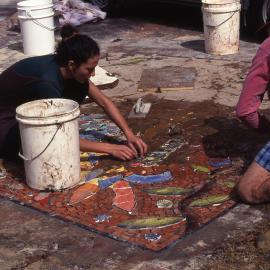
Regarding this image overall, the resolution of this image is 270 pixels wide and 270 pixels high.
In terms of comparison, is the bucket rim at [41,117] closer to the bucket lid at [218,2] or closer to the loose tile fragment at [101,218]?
the loose tile fragment at [101,218]

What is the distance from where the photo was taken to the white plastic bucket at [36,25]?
9531 millimetres

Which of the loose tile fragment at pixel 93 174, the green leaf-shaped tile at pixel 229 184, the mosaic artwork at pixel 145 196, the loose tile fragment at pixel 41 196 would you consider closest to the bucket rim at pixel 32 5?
the mosaic artwork at pixel 145 196

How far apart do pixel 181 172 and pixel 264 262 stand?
4.88 ft

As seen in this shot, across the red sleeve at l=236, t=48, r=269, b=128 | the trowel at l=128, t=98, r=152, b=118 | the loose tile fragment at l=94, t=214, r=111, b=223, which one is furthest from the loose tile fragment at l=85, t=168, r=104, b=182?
the trowel at l=128, t=98, r=152, b=118

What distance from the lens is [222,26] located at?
881 centimetres

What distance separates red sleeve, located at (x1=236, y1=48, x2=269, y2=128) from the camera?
462 centimetres

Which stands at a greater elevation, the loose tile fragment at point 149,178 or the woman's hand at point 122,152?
the woman's hand at point 122,152

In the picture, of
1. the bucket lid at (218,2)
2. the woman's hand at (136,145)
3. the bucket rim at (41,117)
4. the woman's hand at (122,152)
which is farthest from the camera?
the bucket lid at (218,2)

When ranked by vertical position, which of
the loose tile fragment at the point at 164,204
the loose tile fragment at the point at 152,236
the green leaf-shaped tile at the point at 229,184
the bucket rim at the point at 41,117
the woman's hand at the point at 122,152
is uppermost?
the bucket rim at the point at 41,117

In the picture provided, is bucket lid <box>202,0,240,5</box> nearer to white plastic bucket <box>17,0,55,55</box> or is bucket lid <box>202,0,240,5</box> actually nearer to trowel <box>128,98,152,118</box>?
white plastic bucket <box>17,0,55,55</box>

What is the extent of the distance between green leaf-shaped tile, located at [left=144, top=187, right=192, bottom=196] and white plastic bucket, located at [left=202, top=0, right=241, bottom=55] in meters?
4.43

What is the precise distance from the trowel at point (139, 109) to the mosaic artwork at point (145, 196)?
94 centimetres

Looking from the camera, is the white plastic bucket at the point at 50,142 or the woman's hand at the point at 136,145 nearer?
the white plastic bucket at the point at 50,142

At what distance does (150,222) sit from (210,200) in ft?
1.70
